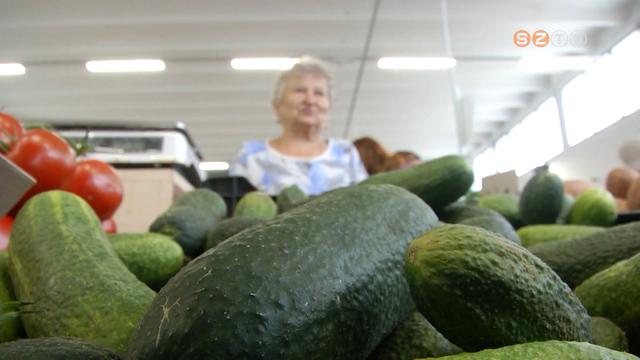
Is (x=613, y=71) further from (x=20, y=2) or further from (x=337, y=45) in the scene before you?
(x=20, y=2)

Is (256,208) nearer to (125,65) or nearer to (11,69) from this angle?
(125,65)

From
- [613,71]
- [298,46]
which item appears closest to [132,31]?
[298,46]

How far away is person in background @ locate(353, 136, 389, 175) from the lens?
12.2 ft

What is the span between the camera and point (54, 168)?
1.40m

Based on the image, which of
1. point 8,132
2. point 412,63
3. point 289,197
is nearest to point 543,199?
point 289,197

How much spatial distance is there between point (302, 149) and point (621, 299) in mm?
2611

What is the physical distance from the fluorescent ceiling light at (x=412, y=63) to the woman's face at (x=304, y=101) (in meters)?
5.42

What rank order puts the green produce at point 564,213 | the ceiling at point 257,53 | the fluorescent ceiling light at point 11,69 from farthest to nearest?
the fluorescent ceiling light at point 11,69
the ceiling at point 257,53
the green produce at point 564,213

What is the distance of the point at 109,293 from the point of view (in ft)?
2.24

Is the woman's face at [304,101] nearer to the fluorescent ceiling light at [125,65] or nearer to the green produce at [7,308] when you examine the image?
the green produce at [7,308]

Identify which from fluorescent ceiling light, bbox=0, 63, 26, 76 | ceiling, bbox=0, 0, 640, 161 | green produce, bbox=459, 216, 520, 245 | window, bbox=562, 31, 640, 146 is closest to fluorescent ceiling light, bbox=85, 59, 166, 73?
ceiling, bbox=0, 0, 640, 161

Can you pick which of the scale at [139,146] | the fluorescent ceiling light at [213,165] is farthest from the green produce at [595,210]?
the fluorescent ceiling light at [213,165]

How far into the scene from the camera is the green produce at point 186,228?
49.1 inches

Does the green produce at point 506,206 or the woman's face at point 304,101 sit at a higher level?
the woman's face at point 304,101
